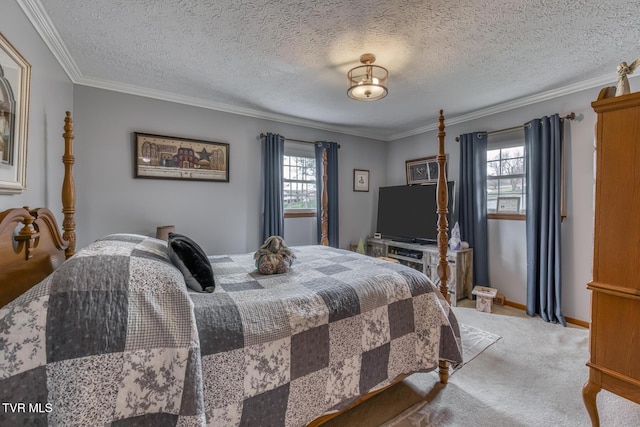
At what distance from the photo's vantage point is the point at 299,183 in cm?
418

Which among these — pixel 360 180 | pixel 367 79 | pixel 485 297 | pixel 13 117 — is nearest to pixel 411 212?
pixel 360 180

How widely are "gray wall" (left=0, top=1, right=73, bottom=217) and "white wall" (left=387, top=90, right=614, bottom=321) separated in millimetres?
3850

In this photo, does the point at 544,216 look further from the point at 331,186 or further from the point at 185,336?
the point at 185,336

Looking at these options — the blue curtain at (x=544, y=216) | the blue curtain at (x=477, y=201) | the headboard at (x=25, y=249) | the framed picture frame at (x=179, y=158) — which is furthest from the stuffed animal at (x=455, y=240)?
the headboard at (x=25, y=249)

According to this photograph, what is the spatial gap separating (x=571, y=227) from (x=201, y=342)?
12.0 feet

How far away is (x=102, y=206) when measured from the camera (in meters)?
2.81

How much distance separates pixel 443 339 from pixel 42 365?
195 centimetres

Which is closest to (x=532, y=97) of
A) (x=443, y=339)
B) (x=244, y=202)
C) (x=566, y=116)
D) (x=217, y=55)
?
(x=566, y=116)

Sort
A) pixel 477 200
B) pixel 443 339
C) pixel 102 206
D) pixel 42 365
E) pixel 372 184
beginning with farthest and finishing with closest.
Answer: pixel 372 184, pixel 477 200, pixel 102 206, pixel 443 339, pixel 42 365

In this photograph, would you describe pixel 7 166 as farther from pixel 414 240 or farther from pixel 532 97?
pixel 532 97

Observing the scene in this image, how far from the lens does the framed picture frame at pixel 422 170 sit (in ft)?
13.8

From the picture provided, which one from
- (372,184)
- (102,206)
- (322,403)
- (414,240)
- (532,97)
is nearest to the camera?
(322,403)

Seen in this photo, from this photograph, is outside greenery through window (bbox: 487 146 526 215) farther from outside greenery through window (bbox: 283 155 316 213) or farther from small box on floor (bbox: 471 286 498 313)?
outside greenery through window (bbox: 283 155 316 213)

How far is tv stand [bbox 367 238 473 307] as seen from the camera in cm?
346
